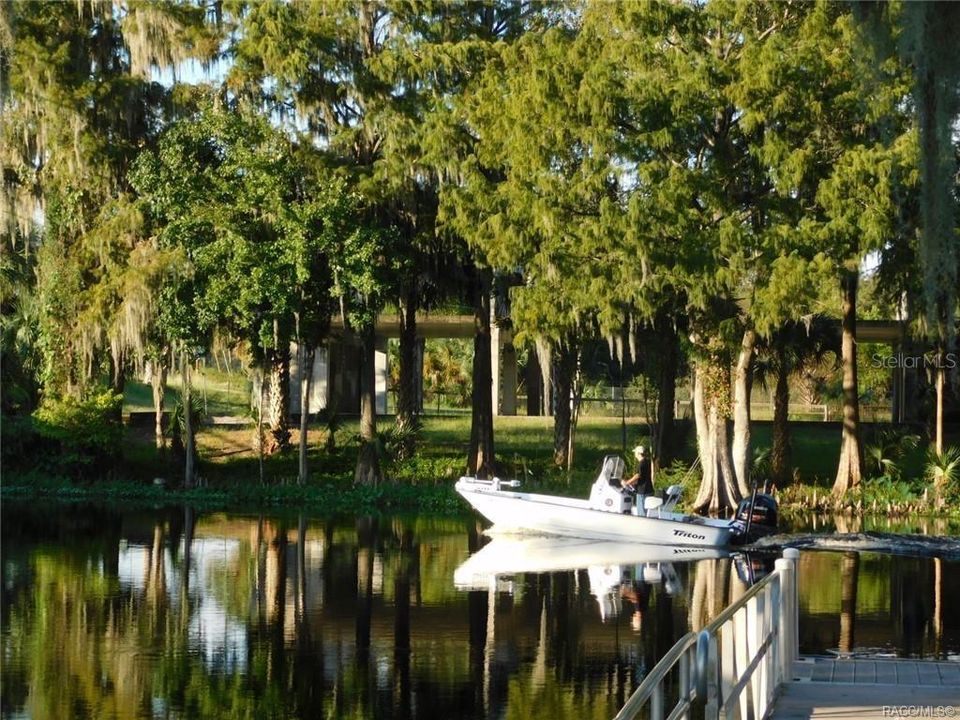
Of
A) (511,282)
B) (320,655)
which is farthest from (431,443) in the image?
(320,655)

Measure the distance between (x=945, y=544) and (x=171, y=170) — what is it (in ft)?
59.2

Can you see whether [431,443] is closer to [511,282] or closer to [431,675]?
[511,282]

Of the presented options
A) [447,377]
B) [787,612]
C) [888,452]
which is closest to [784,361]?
[888,452]

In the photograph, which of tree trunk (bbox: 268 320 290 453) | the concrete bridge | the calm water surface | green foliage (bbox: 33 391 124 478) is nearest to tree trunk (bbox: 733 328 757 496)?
the concrete bridge

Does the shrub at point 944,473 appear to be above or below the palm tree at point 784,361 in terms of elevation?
below

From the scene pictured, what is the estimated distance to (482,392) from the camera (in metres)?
36.2

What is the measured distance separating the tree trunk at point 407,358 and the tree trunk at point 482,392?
1.55 metres

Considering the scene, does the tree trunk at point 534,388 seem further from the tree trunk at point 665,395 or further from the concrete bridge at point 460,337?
the tree trunk at point 665,395

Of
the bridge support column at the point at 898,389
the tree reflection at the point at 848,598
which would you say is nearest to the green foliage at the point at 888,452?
the bridge support column at the point at 898,389

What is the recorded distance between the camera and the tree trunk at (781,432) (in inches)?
1377

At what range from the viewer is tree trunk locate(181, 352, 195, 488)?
34781 millimetres

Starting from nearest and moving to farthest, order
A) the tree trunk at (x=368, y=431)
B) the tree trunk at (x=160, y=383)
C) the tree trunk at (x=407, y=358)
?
the tree trunk at (x=160, y=383) → the tree trunk at (x=368, y=431) → the tree trunk at (x=407, y=358)

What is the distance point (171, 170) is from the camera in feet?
112

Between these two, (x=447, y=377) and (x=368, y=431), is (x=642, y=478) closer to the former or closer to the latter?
(x=368, y=431)
